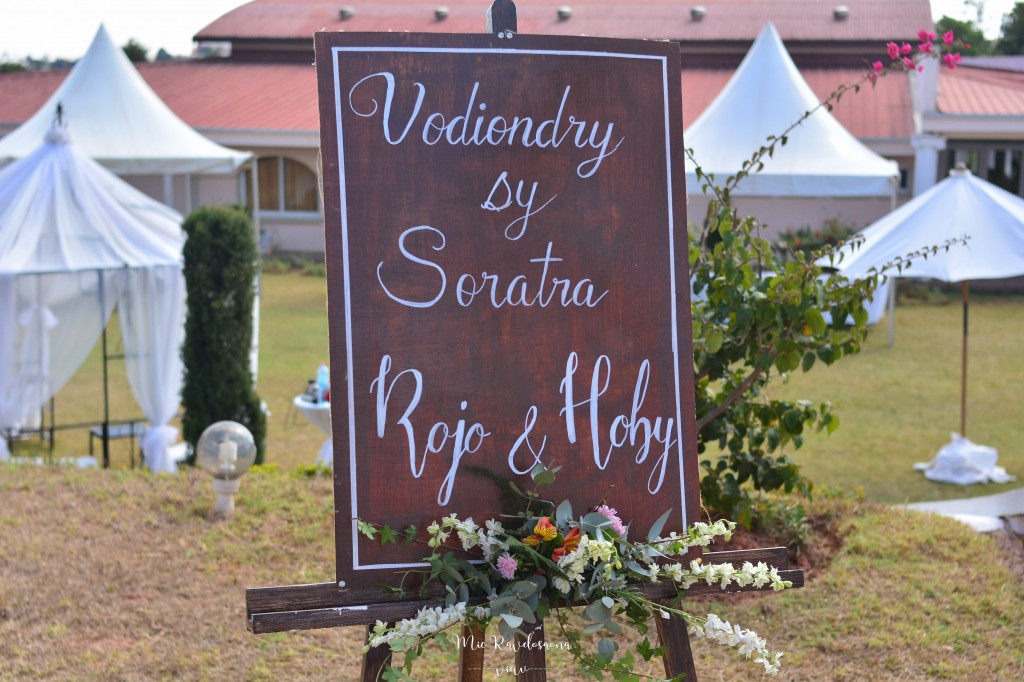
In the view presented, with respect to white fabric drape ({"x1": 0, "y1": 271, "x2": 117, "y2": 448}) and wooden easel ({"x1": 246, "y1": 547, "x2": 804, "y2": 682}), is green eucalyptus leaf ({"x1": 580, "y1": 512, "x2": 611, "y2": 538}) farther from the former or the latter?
white fabric drape ({"x1": 0, "y1": 271, "x2": 117, "y2": 448})

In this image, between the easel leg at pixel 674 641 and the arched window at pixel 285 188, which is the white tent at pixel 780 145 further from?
the arched window at pixel 285 188

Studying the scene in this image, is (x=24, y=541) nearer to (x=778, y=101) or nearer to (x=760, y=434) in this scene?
(x=760, y=434)

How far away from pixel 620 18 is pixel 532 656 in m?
20.6

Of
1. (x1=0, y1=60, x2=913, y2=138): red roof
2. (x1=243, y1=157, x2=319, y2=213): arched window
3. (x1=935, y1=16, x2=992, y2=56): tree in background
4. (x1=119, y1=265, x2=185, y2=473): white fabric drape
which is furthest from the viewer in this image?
(x1=935, y1=16, x2=992, y2=56): tree in background

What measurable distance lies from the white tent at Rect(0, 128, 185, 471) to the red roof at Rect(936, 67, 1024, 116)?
39.0 feet

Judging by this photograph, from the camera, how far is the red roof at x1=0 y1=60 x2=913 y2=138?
1747cm

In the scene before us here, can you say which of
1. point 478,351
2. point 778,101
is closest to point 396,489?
point 478,351

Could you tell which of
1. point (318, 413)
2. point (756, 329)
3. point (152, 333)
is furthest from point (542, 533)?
point (152, 333)

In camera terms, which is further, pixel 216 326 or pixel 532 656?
pixel 216 326

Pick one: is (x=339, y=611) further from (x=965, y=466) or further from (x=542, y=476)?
(x=965, y=466)

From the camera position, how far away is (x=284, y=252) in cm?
1944

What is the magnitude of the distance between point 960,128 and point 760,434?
12899 millimetres

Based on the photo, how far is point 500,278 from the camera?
2.37m

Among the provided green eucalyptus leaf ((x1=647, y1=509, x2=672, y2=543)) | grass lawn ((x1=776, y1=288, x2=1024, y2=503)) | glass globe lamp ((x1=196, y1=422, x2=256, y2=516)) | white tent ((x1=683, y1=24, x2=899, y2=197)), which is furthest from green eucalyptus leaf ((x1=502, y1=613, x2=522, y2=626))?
white tent ((x1=683, y1=24, x2=899, y2=197))
